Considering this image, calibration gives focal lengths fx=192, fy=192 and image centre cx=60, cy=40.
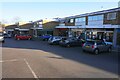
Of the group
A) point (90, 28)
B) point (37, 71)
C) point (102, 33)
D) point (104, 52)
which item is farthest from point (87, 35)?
point (37, 71)

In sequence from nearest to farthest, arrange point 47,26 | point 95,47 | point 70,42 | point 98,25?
point 95,47, point 70,42, point 98,25, point 47,26

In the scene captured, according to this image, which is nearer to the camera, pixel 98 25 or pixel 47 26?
pixel 98 25

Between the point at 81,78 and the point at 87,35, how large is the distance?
85.5ft

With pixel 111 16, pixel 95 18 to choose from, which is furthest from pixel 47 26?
pixel 111 16

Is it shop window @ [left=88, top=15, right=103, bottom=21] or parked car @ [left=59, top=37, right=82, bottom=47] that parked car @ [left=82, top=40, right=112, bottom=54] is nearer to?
parked car @ [left=59, top=37, right=82, bottom=47]

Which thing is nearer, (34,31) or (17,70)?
(17,70)

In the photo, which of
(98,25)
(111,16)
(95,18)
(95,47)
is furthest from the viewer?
(95,18)

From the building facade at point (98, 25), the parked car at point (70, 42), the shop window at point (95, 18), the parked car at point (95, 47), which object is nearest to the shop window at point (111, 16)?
the building facade at point (98, 25)

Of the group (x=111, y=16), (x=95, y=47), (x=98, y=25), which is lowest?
(x=95, y=47)

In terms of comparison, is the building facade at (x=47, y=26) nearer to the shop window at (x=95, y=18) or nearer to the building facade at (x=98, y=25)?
the building facade at (x=98, y=25)

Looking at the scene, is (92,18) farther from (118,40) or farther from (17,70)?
(17,70)

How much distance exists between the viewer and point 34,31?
57.3 m

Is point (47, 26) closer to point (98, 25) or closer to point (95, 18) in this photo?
point (95, 18)

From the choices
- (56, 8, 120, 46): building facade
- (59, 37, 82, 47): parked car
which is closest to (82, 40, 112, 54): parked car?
(59, 37, 82, 47): parked car
